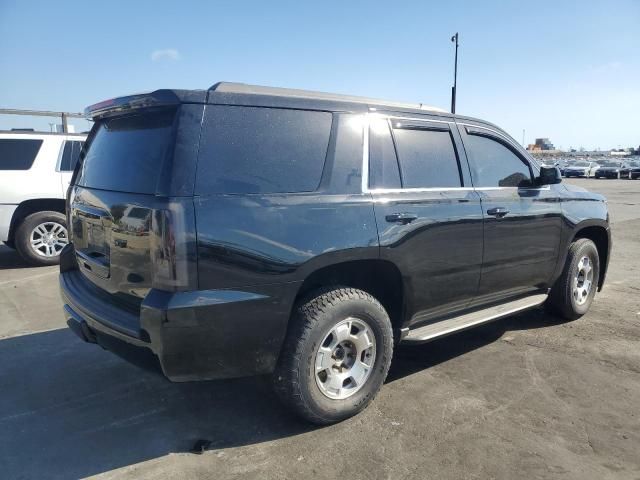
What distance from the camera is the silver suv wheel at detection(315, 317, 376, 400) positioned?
124 inches

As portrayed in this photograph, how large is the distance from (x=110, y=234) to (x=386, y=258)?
1.66m

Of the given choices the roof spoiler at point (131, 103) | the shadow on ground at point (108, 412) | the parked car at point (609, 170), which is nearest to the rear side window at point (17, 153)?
the shadow on ground at point (108, 412)

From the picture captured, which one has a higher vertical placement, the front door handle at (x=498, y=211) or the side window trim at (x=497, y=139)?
the side window trim at (x=497, y=139)

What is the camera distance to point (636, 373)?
3.96 meters

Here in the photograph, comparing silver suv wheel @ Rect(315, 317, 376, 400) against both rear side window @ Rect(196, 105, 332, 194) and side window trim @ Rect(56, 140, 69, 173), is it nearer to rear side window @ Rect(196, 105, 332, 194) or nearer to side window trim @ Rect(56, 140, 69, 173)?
rear side window @ Rect(196, 105, 332, 194)

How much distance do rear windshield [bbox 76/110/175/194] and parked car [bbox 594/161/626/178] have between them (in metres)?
43.7

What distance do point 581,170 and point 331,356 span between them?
44832mm

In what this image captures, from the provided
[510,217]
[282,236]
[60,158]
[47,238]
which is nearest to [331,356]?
[282,236]

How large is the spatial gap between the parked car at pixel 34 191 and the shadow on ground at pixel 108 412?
11.7 feet

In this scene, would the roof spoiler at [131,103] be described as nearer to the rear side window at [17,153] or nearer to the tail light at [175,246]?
the tail light at [175,246]

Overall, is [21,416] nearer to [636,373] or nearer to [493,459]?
[493,459]

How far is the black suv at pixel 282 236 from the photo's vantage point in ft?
8.71

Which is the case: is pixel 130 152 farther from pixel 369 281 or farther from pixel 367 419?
pixel 367 419

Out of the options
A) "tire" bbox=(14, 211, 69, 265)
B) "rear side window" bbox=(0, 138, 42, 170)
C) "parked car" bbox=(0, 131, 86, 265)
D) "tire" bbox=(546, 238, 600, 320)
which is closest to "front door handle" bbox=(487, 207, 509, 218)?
"tire" bbox=(546, 238, 600, 320)
